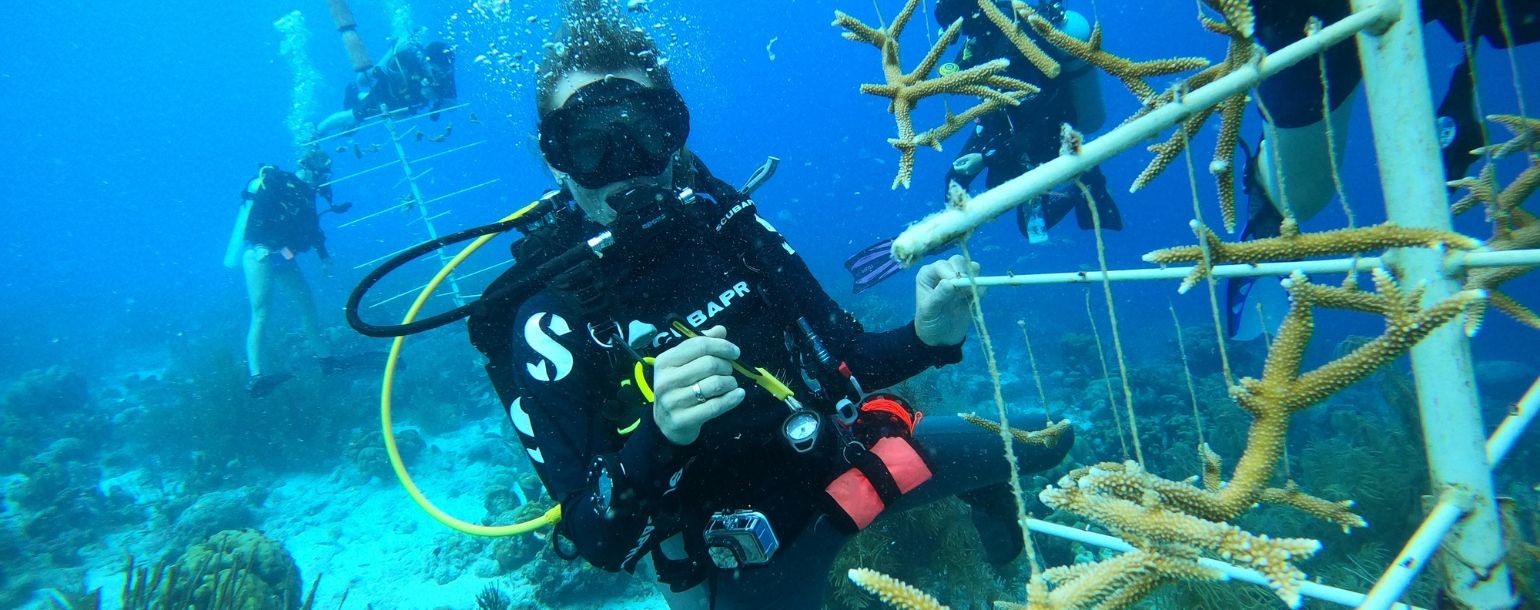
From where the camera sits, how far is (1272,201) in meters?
3.16

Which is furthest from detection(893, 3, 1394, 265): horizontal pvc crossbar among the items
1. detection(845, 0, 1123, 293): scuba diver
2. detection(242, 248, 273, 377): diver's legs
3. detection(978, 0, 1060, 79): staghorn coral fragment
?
detection(242, 248, 273, 377): diver's legs

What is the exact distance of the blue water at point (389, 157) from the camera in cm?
2039

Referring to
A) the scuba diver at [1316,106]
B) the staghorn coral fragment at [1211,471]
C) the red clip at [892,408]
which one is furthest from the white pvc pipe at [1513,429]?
the red clip at [892,408]

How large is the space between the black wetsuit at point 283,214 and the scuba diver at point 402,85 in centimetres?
118

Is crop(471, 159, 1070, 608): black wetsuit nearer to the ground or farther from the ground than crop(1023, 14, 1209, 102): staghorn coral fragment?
nearer to the ground

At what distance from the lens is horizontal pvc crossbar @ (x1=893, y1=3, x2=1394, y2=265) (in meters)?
0.91

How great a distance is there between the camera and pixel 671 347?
7.15ft

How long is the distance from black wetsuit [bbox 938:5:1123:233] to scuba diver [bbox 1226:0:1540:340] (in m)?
2.84

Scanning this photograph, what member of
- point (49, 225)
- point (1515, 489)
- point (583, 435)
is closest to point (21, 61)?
point (49, 225)

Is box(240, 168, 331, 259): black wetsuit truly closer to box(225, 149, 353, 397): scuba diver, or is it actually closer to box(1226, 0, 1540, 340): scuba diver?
box(225, 149, 353, 397): scuba diver

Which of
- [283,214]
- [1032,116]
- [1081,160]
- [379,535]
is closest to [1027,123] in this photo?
[1032,116]

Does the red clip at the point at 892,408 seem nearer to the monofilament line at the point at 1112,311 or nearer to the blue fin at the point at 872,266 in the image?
the blue fin at the point at 872,266

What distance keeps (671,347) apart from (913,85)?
1143mm

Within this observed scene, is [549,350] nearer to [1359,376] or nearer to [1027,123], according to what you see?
[1359,376]
